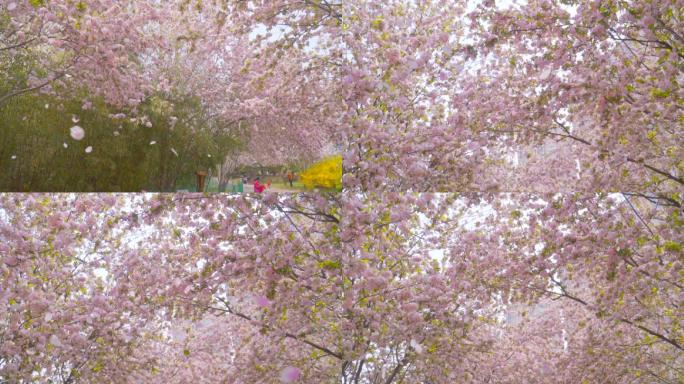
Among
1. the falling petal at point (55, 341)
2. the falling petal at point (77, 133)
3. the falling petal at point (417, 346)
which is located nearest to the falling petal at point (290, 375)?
the falling petal at point (417, 346)

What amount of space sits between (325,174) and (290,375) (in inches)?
42.0

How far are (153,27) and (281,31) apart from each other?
2.03ft

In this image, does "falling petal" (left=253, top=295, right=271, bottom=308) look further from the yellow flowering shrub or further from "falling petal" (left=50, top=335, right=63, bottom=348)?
"falling petal" (left=50, top=335, right=63, bottom=348)

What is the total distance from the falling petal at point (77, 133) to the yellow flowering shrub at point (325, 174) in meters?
1.04

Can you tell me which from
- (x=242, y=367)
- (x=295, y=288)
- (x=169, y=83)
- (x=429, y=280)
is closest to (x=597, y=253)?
(x=429, y=280)

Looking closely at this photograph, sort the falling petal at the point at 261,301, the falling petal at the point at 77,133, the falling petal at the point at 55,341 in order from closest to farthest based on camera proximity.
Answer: the falling petal at the point at 77,133 < the falling petal at the point at 55,341 < the falling petal at the point at 261,301

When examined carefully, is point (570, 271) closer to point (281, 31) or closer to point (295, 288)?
point (295, 288)

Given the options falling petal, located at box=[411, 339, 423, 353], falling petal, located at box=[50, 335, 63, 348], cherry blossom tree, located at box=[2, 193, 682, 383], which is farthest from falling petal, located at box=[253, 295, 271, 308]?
falling petal, located at box=[50, 335, 63, 348]

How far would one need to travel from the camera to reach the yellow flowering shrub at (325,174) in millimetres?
3320

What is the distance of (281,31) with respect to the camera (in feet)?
11.1

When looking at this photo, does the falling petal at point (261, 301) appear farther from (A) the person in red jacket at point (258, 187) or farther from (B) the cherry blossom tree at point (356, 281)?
(A) the person in red jacket at point (258, 187)

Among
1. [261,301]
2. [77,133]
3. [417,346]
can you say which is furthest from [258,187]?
[417,346]

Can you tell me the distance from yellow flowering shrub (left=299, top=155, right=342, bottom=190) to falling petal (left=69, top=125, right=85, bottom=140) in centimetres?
104

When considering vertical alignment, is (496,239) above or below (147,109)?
above
